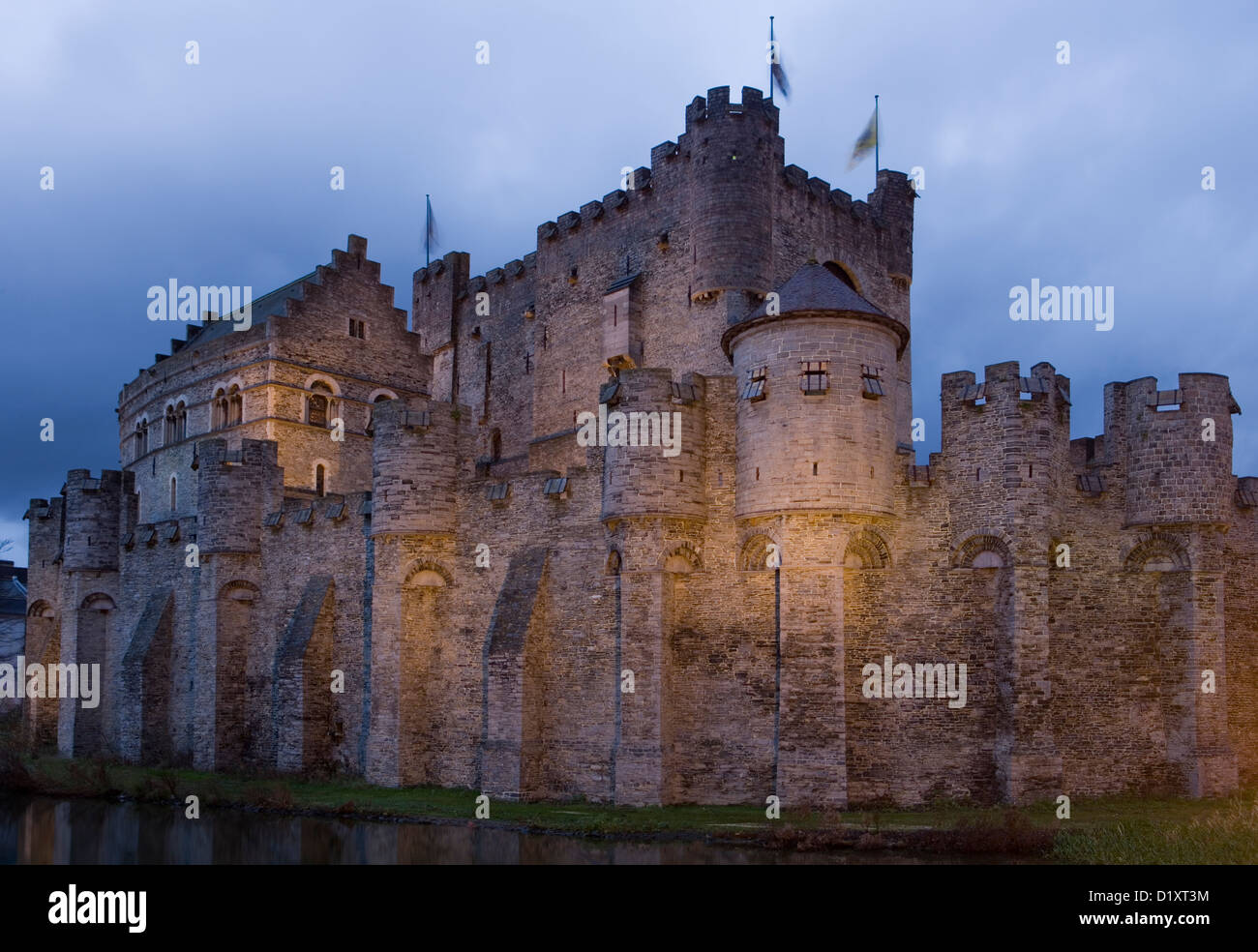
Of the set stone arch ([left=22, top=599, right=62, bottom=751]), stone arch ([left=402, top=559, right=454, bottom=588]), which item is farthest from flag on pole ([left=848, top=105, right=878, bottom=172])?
stone arch ([left=22, top=599, right=62, bottom=751])

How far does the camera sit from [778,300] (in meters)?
26.0

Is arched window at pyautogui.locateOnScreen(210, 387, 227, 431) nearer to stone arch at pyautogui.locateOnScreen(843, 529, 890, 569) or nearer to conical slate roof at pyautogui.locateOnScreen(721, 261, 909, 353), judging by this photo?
conical slate roof at pyautogui.locateOnScreen(721, 261, 909, 353)

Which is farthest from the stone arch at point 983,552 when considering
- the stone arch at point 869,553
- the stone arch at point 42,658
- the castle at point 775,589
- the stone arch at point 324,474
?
the stone arch at point 42,658

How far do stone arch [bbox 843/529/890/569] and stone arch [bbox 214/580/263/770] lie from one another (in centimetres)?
1918

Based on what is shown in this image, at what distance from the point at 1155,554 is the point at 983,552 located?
430 centimetres

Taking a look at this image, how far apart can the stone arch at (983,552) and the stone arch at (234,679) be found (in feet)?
69.6

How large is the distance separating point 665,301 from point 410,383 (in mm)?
16295

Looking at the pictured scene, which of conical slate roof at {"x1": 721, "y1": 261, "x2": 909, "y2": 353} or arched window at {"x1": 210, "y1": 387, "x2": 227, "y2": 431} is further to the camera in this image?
arched window at {"x1": 210, "y1": 387, "x2": 227, "y2": 431}

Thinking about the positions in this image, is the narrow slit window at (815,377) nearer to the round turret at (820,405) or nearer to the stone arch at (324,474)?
the round turret at (820,405)

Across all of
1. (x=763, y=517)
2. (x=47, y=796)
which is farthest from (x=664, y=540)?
(x=47, y=796)

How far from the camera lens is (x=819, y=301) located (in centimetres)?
2550

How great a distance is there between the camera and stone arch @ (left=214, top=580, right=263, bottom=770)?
35.4 meters

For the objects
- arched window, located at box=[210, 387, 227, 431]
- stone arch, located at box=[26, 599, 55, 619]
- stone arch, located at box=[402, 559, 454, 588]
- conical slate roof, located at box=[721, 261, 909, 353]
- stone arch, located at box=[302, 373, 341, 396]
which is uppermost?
stone arch, located at box=[302, 373, 341, 396]
